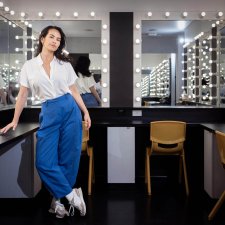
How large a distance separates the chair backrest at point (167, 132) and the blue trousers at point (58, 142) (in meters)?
1.09

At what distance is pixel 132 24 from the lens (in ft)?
16.3

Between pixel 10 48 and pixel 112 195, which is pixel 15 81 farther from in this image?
pixel 112 195

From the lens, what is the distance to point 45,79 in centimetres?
315

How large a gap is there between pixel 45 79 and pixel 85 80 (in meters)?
1.77

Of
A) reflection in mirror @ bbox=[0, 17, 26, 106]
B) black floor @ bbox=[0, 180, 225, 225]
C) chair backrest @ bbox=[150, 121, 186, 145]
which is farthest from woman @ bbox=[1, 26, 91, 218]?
reflection in mirror @ bbox=[0, 17, 26, 106]

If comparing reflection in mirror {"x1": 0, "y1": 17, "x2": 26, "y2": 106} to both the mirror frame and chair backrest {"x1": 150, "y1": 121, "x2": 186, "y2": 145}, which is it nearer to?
the mirror frame

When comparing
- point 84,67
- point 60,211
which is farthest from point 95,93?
point 60,211

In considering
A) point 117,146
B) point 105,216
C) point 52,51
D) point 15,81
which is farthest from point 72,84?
point 15,81

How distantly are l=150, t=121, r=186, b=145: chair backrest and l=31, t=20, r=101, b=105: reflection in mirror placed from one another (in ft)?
3.54

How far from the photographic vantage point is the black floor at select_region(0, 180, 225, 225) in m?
A: 3.35

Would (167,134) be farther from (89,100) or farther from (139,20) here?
(139,20)

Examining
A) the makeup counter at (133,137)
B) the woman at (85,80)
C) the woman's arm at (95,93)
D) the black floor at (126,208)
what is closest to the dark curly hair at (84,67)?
the woman at (85,80)
